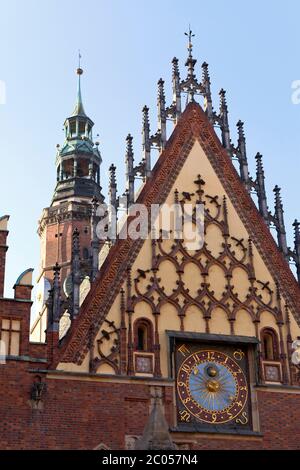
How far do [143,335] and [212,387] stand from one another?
1920 millimetres

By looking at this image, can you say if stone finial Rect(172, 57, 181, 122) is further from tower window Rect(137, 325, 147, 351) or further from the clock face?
the clock face

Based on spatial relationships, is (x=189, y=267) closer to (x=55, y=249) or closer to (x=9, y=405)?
(x=9, y=405)

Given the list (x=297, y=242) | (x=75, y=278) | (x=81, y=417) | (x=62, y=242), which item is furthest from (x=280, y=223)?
(x=62, y=242)

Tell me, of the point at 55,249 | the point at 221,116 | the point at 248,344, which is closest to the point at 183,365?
the point at 248,344

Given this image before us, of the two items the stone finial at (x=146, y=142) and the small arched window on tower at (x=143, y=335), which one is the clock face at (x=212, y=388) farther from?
the stone finial at (x=146, y=142)

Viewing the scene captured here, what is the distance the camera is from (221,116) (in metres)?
23.0

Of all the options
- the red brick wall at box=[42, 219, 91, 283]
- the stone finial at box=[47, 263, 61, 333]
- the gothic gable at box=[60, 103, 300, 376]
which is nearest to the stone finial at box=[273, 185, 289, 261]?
the gothic gable at box=[60, 103, 300, 376]

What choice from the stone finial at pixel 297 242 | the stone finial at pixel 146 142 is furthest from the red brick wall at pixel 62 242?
the stone finial at pixel 297 242

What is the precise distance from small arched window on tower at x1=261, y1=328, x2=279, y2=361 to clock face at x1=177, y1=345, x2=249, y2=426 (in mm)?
693

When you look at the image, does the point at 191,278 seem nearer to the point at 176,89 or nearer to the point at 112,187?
the point at 112,187

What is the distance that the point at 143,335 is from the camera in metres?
19.5

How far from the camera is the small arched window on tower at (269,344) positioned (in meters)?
20.1

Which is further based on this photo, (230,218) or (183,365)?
(230,218)
